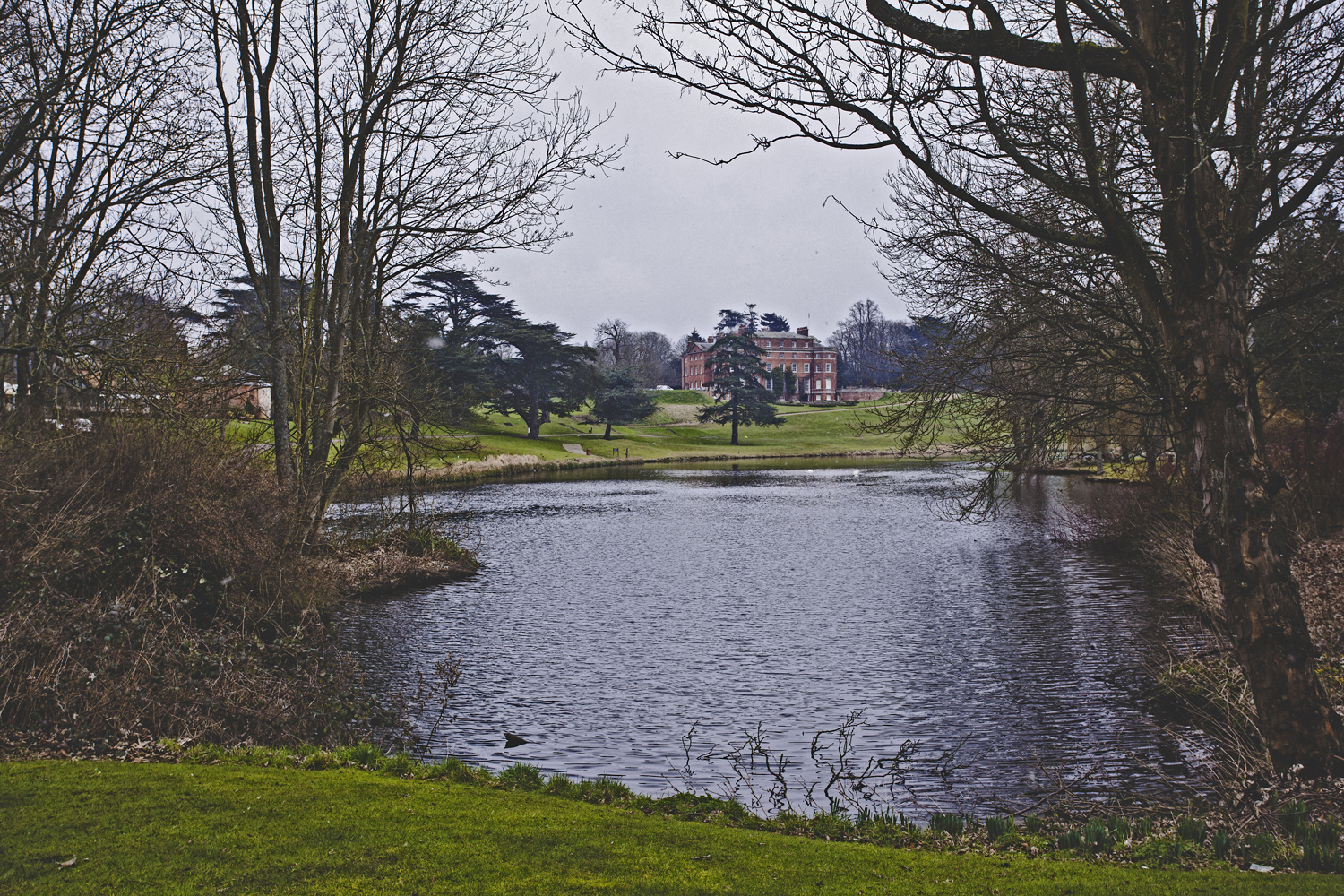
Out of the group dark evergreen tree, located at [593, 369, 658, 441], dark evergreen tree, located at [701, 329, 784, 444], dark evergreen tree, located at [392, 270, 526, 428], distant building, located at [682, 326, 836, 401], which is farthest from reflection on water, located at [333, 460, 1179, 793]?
distant building, located at [682, 326, 836, 401]

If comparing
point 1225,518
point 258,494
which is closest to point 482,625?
point 258,494

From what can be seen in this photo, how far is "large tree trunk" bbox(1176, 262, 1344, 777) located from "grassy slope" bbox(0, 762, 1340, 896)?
78.4 inches

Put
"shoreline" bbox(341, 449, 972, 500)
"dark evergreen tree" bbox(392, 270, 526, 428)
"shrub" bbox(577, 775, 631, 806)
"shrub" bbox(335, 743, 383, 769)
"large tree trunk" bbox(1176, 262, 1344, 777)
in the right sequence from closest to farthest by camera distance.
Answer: "large tree trunk" bbox(1176, 262, 1344, 777), "shrub" bbox(577, 775, 631, 806), "shrub" bbox(335, 743, 383, 769), "shoreline" bbox(341, 449, 972, 500), "dark evergreen tree" bbox(392, 270, 526, 428)

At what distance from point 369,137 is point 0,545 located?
1110cm

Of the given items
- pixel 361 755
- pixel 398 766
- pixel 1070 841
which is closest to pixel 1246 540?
pixel 1070 841

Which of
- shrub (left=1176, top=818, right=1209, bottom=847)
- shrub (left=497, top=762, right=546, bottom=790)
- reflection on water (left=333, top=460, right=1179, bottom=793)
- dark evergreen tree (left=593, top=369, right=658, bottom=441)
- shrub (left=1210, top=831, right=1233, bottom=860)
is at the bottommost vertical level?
reflection on water (left=333, top=460, right=1179, bottom=793)

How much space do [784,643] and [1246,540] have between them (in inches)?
310

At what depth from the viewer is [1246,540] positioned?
631cm

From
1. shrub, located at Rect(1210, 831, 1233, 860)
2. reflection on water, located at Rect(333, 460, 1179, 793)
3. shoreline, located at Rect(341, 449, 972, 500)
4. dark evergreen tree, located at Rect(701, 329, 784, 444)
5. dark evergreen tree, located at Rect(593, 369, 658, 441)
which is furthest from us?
dark evergreen tree, located at Rect(701, 329, 784, 444)

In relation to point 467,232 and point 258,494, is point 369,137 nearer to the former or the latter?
point 467,232

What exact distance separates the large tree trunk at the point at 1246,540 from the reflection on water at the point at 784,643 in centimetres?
220

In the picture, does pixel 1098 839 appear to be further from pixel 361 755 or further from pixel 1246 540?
pixel 361 755

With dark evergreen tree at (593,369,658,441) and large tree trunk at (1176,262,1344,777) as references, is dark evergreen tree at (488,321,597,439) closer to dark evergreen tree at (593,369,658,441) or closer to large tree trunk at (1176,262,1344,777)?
dark evergreen tree at (593,369,658,441)

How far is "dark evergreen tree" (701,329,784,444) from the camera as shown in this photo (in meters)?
73.4
